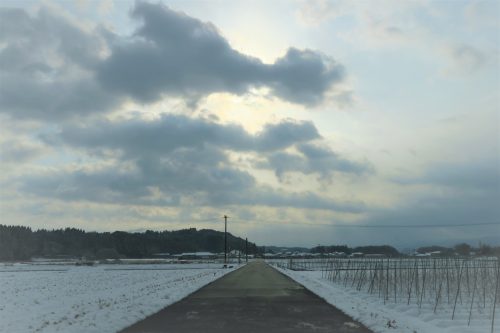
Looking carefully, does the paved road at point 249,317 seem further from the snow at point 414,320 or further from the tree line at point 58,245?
the tree line at point 58,245

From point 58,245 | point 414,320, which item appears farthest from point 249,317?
point 58,245

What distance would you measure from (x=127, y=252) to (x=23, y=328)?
190138 mm

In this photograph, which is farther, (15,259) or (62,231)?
(62,231)

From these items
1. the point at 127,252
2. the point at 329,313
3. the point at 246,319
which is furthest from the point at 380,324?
the point at 127,252

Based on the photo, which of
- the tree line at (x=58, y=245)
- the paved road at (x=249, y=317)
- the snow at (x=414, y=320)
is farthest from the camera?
the tree line at (x=58, y=245)

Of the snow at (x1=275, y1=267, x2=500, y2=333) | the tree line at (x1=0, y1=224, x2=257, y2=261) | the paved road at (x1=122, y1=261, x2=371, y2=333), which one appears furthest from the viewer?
the tree line at (x1=0, y1=224, x2=257, y2=261)

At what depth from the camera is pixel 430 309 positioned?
1814cm

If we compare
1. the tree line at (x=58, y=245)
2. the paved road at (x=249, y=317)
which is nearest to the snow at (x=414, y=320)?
the paved road at (x=249, y=317)

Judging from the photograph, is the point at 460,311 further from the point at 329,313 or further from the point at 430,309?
the point at 329,313

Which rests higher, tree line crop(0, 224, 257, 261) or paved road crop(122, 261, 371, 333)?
paved road crop(122, 261, 371, 333)

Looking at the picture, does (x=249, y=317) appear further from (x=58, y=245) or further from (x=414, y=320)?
(x=58, y=245)

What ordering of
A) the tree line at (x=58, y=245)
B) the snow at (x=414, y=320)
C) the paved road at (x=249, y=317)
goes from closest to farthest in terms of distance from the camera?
the paved road at (x=249, y=317) → the snow at (x=414, y=320) → the tree line at (x=58, y=245)

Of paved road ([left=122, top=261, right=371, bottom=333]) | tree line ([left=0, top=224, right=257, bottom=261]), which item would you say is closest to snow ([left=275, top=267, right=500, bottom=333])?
paved road ([left=122, top=261, right=371, bottom=333])

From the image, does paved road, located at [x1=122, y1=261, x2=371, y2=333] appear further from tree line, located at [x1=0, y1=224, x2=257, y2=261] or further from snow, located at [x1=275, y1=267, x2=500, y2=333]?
tree line, located at [x1=0, y1=224, x2=257, y2=261]
